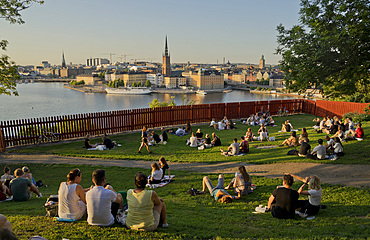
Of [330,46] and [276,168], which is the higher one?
[330,46]

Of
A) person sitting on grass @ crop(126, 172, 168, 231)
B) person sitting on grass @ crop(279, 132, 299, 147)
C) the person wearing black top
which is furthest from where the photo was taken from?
the person wearing black top

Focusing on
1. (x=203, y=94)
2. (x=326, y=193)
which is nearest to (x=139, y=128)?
(x=326, y=193)

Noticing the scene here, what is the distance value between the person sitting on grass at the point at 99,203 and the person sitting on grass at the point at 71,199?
37 cm

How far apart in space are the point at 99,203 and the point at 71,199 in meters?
0.66

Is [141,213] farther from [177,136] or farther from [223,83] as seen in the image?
[223,83]

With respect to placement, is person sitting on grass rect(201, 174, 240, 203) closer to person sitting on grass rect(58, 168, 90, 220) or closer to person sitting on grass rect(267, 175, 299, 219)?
person sitting on grass rect(267, 175, 299, 219)

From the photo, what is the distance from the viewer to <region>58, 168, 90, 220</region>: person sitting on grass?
525cm

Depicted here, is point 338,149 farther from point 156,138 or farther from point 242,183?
point 156,138

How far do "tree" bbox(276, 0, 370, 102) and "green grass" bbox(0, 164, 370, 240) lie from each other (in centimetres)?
371

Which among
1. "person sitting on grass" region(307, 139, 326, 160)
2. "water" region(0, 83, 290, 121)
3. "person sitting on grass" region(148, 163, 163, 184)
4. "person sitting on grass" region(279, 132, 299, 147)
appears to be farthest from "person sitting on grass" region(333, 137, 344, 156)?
"water" region(0, 83, 290, 121)

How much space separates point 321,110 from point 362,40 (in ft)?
60.5

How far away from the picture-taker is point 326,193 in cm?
771

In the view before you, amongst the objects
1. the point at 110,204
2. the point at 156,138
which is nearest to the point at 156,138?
the point at 156,138

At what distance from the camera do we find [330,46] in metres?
9.05
